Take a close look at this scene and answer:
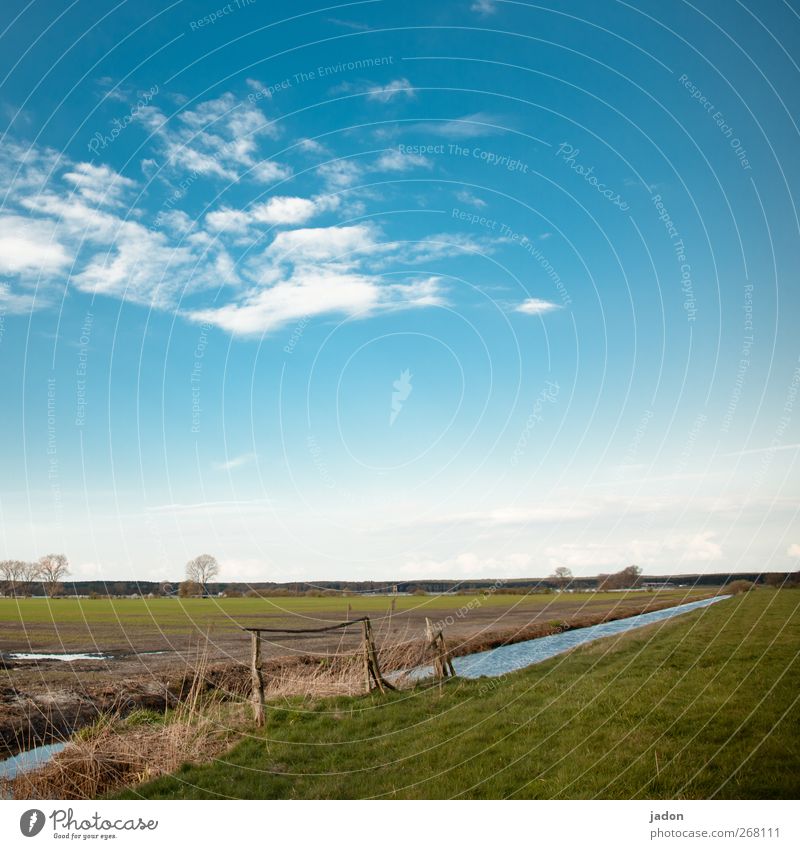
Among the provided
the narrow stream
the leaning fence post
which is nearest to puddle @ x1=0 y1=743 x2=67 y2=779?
the leaning fence post

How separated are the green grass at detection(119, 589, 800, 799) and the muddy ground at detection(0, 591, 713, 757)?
2251mm

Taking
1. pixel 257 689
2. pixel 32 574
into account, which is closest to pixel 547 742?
pixel 257 689

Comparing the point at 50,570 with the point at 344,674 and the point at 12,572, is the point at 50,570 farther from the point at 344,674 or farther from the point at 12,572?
the point at 344,674

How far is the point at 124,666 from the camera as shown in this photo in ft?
77.0

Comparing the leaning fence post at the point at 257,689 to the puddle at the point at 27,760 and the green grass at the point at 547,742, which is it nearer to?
the green grass at the point at 547,742

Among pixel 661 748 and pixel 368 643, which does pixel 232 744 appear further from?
pixel 661 748

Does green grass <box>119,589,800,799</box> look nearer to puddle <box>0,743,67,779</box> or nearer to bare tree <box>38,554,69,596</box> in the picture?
puddle <box>0,743,67,779</box>

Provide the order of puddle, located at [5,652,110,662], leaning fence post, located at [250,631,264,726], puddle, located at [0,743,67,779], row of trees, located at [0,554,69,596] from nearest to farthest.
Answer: puddle, located at [0,743,67,779]
leaning fence post, located at [250,631,264,726]
puddle, located at [5,652,110,662]
row of trees, located at [0,554,69,596]

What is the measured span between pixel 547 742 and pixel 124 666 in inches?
776

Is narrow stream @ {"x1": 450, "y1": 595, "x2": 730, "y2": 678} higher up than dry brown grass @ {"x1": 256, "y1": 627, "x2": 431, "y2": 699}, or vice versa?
dry brown grass @ {"x1": 256, "y1": 627, "x2": 431, "y2": 699}

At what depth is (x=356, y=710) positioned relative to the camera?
12969 millimetres

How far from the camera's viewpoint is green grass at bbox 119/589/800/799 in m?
6.66

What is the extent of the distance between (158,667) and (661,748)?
20454 millimetres
